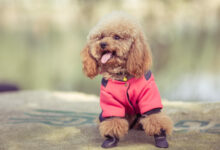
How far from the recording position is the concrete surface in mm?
1942

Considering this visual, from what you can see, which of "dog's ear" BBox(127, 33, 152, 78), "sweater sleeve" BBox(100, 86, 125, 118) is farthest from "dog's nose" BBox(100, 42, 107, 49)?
"sweater sleeve" BBox(100, 86, 125, 118)

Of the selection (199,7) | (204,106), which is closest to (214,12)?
(199,7)

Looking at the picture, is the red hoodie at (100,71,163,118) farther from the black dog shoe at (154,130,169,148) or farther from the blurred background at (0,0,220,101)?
the blurred background at (0,0,220,101)

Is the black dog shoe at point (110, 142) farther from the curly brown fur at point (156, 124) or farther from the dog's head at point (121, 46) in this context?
the dog's head at point (121, 46)

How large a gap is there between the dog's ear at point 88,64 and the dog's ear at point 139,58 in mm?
227

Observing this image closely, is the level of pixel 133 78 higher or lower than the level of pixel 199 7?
lower

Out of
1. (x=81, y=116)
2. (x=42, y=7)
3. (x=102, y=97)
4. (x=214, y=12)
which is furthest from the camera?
(x=42, y=7)

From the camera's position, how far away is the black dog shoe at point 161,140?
1.86 m

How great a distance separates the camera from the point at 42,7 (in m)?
4.23

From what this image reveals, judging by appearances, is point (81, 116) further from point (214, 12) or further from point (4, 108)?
point (214, 12)

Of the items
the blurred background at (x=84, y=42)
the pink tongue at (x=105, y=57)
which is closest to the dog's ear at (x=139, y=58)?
the pink tongue at (x=105, y=57)

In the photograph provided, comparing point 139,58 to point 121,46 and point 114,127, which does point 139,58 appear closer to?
point 121,46

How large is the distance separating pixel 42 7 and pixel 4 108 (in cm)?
161

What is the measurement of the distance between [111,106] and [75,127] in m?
0.52
